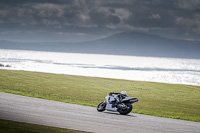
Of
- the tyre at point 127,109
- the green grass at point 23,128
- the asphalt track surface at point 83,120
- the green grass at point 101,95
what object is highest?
the green grass at point 101,95

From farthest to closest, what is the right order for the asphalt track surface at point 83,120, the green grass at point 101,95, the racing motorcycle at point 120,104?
the green grass at point 101,95, the racing motorcycle at point 120,104, the asphalt track surface at point 83,120

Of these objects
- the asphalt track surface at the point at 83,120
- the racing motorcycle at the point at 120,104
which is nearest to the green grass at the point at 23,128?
the asphalt track surface at the point at 83,120

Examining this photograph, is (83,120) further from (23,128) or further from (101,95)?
(101,95)

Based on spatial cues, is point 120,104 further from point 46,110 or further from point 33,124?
point 33,124

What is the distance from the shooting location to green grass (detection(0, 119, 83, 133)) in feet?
38.7

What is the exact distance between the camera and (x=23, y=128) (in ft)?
40.2

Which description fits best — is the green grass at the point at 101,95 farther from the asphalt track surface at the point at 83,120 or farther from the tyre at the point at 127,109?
the asphalt track surface at the point at 83,120

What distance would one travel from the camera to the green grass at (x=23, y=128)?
11800 millimetres

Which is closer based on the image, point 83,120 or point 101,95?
point 83,120

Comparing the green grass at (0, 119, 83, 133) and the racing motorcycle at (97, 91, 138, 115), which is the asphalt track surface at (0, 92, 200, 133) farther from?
the green grass at (0, 119, 83, 133)

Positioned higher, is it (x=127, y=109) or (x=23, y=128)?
(x=127, y=109)

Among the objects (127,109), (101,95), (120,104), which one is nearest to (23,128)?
(120,104)

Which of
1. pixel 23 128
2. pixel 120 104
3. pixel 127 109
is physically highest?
pixel 120 104

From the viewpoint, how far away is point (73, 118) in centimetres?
1523
